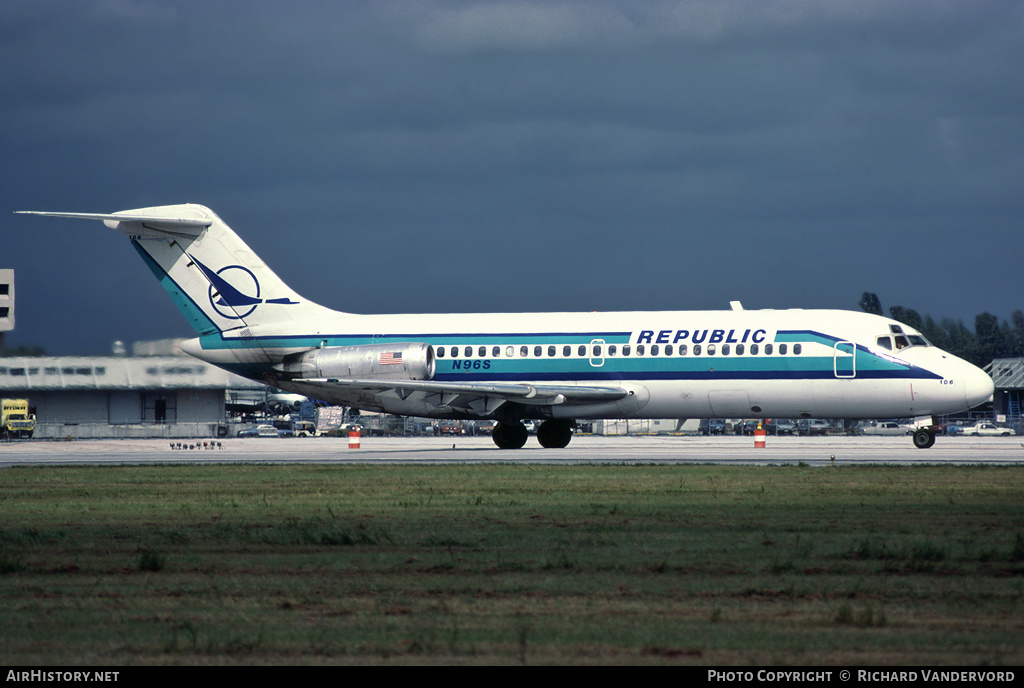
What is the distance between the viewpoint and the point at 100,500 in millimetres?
19547

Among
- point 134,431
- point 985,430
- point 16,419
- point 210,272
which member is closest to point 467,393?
point 210,272

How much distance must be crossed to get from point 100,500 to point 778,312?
69.7 ft

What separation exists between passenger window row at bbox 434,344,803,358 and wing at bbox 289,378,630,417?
1.02 m

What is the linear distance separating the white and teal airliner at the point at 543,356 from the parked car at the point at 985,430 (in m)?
37.3

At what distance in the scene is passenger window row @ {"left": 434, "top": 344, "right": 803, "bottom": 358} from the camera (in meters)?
32.7

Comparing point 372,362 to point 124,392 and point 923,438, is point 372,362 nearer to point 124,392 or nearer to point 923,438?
point 923,438

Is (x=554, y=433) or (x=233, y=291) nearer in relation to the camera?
(x=233, y=291)

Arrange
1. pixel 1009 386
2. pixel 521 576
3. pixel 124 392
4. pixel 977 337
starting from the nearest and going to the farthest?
pixel 521 576 < pixel 124 392 < pixel 1009 386 < pixel 977 337

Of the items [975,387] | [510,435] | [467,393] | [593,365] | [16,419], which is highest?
[593,365]

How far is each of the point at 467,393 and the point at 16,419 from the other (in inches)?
1751

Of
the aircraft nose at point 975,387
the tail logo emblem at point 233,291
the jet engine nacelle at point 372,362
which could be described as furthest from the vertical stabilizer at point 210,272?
the aircraft nose at point 975,387

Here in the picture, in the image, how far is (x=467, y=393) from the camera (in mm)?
33906
